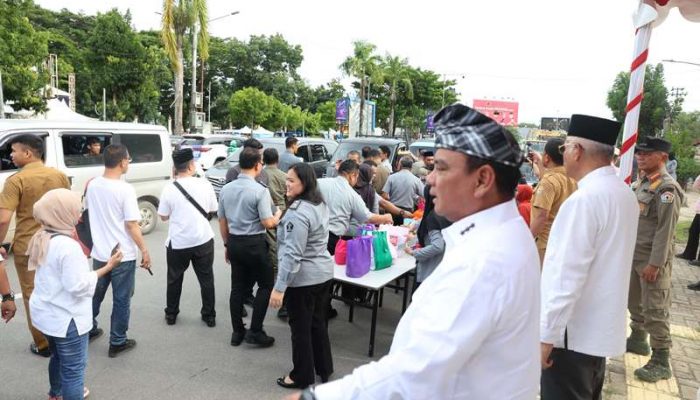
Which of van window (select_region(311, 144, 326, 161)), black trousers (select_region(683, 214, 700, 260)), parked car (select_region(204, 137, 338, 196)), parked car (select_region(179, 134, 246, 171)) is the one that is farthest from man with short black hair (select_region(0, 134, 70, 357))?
parked car (select_region(179, 134, 246, 171))

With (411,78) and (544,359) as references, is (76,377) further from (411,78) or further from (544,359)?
(411,78)

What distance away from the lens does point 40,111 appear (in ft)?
56.5

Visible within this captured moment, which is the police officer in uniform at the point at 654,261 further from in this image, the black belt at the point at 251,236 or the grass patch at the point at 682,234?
the grass patch at the point at 682,234

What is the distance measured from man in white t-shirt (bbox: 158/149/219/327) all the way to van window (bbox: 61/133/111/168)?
335 cm

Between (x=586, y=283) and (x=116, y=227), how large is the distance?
3.67m

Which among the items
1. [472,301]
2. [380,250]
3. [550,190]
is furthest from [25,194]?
[550,190]

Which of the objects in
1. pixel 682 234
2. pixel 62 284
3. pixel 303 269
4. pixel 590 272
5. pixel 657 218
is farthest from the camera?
pixel 682 234

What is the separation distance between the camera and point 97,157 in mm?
7402

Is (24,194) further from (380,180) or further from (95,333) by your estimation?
(380,180)

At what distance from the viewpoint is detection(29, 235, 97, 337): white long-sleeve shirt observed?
2.78m

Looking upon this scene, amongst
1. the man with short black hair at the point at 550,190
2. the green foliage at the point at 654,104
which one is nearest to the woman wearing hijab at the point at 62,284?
the man with short black hair at the point at 550,190

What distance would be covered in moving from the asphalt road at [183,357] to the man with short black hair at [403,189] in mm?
1839

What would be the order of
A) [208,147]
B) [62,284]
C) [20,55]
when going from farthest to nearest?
[208,147] → [20,55] → [62,284]

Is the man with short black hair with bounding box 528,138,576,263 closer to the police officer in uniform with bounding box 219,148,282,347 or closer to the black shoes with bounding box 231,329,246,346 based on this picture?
the police officer in uniform with bounding box 219,148,282,347
